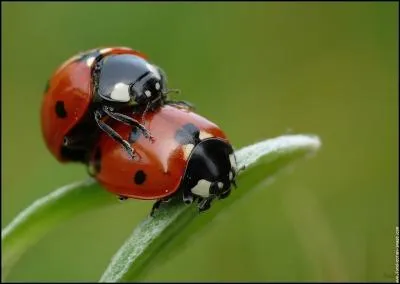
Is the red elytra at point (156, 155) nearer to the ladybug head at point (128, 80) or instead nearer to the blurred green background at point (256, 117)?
the ladybug head at point (128, 80)

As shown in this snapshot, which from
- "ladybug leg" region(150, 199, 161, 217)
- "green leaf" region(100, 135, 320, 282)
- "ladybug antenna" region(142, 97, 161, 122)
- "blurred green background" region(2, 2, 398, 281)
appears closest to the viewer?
"green leaf" region(100, 135, 320, 282)

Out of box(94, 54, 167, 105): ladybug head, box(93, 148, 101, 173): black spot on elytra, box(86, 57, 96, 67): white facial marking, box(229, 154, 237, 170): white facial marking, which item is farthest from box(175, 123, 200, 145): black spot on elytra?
box(86, 57, 96, 67): white facial marking

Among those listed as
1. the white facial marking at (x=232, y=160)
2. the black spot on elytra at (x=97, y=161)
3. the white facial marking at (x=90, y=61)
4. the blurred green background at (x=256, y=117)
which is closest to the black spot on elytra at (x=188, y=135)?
the white facial marking at (x=232, y=160)

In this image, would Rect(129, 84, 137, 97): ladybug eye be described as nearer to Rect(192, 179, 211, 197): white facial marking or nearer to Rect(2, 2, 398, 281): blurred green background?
Rect(192, 179, 211, 197): white facial marking

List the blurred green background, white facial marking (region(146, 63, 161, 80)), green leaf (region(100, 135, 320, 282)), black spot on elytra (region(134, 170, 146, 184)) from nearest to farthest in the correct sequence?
green leaf (region(100, 135, 320, 282)) < black spot on elytra (region(134, 170, 146, 184)) < white facial marking (region(146, 63, 161, 80)) < the blurred green background

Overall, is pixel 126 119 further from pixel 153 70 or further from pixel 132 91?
pixel 153 70

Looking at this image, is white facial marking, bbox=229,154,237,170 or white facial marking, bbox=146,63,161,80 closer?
white facial marking, bbox=229,154,237,170

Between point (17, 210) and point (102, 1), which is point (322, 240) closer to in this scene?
point (17, 210)
